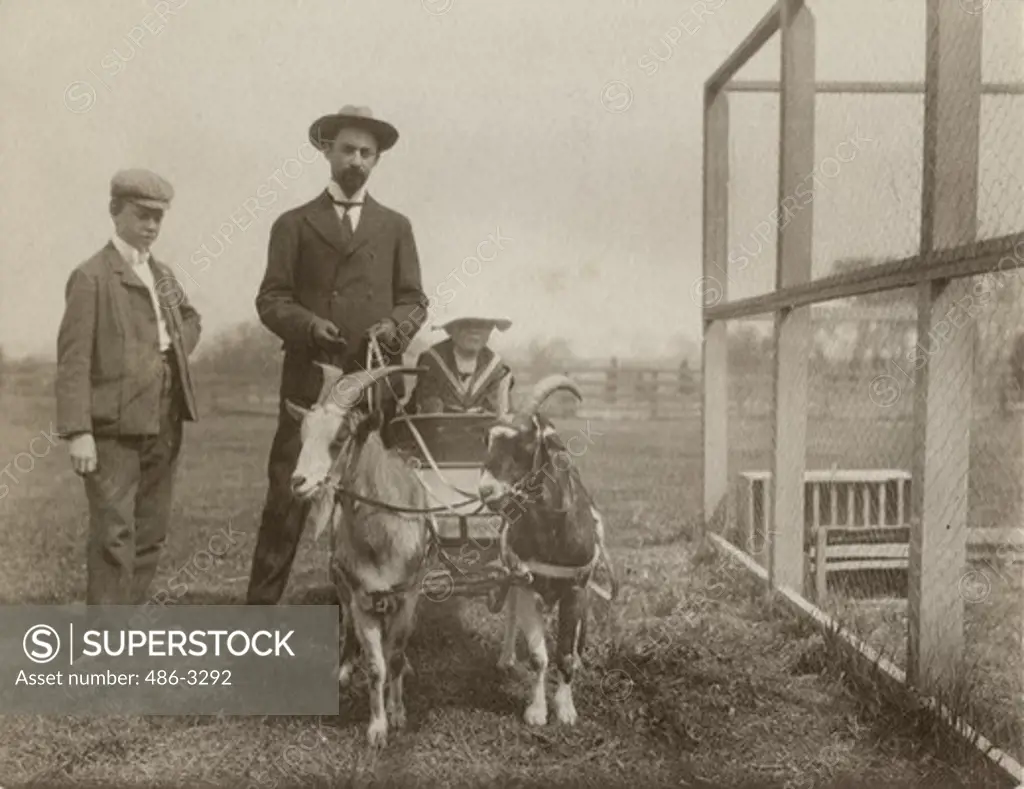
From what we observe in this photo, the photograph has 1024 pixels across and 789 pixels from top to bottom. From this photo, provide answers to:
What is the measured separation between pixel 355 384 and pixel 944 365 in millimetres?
1756

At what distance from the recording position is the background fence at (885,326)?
2.82 metres

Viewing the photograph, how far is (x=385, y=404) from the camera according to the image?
10.1ft

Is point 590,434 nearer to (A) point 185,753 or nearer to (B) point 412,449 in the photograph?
(B) point 412,449

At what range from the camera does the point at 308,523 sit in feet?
10.4

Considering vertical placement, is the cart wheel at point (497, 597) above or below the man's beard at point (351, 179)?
below

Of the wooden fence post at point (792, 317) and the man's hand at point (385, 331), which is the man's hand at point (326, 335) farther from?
the wooden fence post at point (792, 317)

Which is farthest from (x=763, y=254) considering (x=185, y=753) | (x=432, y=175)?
(x=185, y=753)

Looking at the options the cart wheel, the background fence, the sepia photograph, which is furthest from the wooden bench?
the cart wheel

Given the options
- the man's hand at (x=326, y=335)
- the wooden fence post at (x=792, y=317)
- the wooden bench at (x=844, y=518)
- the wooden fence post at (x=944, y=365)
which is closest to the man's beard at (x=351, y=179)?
the man's hand at (x=326, y=335)

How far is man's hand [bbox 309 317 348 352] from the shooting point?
305cm

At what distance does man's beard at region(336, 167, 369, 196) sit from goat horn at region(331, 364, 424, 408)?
0.59 metres

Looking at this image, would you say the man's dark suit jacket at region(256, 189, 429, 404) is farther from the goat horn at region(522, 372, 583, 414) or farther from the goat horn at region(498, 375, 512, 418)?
the goat horn at region(522, 372, 583, 414)

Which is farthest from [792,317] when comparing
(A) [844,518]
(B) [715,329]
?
(A) [844,518]

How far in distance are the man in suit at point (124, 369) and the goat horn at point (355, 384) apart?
56cm
